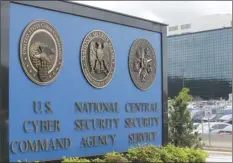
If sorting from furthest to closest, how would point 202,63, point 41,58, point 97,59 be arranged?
point 202,63
point 97,59
point 41,58

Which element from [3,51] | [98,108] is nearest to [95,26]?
[98,108]

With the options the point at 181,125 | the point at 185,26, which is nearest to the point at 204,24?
the point at 185,26

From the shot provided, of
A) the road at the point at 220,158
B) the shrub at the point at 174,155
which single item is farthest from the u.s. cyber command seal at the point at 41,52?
the road at the point at 220,158

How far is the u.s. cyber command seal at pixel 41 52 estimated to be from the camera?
741 centimetres

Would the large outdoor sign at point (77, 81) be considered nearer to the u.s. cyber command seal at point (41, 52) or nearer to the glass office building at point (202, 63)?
the u.s. cyber command seal at point (41, 52)

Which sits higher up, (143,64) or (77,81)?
(143,64)

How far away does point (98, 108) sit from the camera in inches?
343

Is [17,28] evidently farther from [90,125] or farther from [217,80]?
[217,80]

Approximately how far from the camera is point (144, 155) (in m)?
8.71

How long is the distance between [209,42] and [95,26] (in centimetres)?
8893

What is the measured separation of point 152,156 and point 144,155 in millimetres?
164

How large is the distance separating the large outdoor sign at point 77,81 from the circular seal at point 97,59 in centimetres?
2

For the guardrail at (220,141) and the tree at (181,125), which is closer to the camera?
the tree at (181,125)

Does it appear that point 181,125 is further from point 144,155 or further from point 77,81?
point 77,81
